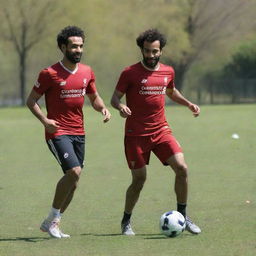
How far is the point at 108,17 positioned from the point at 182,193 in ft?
169

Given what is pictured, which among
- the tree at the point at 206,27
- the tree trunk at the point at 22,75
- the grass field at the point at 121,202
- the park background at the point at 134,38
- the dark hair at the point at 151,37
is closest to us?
the grass field at the point at 121,202

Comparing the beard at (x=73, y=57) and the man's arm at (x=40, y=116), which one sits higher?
the beard at (x=73, y=57)

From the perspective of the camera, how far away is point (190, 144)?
22109 millimetres

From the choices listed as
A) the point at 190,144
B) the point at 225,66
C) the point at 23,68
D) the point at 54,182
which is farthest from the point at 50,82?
the point at 225,66

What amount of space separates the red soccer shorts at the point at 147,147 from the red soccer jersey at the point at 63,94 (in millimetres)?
588

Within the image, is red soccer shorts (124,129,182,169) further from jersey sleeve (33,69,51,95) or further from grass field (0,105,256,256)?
jersey sleeve (33,69,51,95)

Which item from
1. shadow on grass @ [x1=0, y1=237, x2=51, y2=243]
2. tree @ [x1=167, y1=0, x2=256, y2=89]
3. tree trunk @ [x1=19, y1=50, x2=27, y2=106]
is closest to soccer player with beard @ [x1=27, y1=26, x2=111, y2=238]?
shadow on grass @ [x1=0, y1=237, x2=51, y2=243]

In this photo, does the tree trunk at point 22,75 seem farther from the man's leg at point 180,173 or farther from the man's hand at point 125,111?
the man's hand at point 125,111

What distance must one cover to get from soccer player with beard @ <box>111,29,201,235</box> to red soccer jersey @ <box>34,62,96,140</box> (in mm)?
424

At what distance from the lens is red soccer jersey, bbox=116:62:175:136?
31.2ft

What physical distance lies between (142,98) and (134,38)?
168 ft

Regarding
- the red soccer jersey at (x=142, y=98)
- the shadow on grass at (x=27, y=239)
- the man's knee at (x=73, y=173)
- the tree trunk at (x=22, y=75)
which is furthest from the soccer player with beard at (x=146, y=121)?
the tree trunk at (x=22, y=75)

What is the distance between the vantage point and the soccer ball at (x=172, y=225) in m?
9.11

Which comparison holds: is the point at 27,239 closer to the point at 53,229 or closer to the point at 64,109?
the point at 53,229
